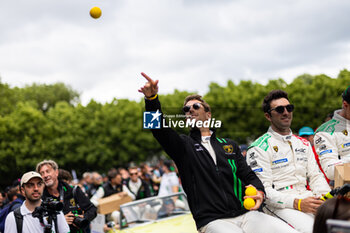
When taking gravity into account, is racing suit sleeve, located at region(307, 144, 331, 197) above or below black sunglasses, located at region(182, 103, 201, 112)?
below

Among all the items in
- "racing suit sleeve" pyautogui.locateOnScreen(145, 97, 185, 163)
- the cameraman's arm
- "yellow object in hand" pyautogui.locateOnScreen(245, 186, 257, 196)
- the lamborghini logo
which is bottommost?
the cameraman's arm

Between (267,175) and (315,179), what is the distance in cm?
56

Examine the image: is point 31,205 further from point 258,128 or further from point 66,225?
point 258,128

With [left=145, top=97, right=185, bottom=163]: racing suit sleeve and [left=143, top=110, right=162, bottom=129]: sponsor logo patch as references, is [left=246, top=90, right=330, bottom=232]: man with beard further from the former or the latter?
[left=143, top=110, right=162, bottom=129]: sponsor logo patch

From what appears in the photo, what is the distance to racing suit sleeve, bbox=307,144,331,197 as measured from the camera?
4031 mm

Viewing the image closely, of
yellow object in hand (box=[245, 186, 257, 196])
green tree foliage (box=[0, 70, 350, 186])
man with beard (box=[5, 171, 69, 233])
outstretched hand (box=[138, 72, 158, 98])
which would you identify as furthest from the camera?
green tree foliage (box=[0, 70, 350, 186])

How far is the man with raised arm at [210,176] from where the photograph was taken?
3352 mm

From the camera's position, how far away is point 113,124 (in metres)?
39.7

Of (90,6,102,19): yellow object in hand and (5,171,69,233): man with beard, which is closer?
(5,171,69,233): man with beard

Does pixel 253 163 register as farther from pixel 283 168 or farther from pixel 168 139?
pixel 168 139

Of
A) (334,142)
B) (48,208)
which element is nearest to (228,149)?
(334,142)

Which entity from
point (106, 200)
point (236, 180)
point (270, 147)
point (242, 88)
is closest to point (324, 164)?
point (270, 147)

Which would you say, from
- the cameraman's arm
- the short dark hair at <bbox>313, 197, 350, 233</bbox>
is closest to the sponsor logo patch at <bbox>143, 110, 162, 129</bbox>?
the short dark hair at <bbox>313, 197, 350, 233</bbox>

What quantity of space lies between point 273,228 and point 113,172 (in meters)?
7.05
